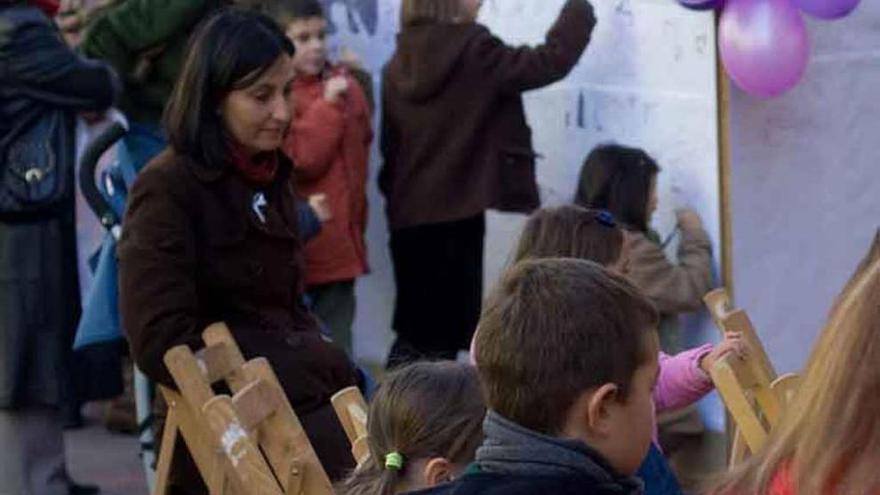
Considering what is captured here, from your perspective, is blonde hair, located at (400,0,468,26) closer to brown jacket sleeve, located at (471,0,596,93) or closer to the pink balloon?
brown jacket sleeve, located at (471,0,596,93)

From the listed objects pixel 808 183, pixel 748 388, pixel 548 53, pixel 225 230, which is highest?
pixel 225 230

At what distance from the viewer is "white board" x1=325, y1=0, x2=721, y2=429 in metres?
7.10

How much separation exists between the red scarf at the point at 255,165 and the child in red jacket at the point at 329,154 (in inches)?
88.5

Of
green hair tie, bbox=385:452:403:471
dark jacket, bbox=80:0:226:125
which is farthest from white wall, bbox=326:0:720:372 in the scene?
green hair tie, bbox=385:452:403:471

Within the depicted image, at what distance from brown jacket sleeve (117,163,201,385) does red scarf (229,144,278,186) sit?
17 centimetres

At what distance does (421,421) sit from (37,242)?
3.48 m

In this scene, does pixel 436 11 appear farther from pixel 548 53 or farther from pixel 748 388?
pixel 748 388

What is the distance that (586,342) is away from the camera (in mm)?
3061

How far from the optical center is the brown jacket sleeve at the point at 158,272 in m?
5.14

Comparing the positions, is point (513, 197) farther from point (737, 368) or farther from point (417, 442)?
point (417, 442)

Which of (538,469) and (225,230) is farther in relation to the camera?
(225,230)

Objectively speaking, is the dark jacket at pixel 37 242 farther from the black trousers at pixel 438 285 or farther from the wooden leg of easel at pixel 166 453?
the wooden leg of easel at pixel 166 453

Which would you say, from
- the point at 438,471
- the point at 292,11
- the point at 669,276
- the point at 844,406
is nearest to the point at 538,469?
the point at 844,406

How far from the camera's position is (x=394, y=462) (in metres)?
3.73
